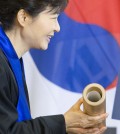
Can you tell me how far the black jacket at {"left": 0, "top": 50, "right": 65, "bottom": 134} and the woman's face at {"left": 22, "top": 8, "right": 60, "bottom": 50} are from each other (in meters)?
0.09

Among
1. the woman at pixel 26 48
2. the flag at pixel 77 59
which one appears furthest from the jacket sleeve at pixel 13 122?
the flag at pixel 77 59

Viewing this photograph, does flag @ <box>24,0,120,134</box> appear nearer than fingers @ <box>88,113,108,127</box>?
No

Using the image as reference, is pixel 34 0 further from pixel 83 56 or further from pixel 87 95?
pixel 83 56

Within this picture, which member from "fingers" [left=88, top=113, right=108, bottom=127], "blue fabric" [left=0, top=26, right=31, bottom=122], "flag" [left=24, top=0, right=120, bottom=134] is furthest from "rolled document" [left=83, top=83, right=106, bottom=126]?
"flag" [left=24, top=0, right=120, bottom=134]

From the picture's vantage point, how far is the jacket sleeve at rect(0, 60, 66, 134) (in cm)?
74

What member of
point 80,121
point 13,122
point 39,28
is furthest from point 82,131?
point 39,28

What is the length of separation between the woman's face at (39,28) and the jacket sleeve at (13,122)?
0.13 m

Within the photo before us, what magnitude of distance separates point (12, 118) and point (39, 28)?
248 mm

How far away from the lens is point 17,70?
0.87 metres

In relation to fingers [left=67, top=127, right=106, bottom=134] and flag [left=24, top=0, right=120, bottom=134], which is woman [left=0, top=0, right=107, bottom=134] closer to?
fingers [left=67, top=127, right=106, bottom=134]

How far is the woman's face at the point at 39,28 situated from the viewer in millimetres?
841

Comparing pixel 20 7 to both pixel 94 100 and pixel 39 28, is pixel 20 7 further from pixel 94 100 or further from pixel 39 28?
pixel 94 100

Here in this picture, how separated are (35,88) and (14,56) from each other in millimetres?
→ 634

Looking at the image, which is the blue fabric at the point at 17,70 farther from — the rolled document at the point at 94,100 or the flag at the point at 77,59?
the flag at the point at 77,59
